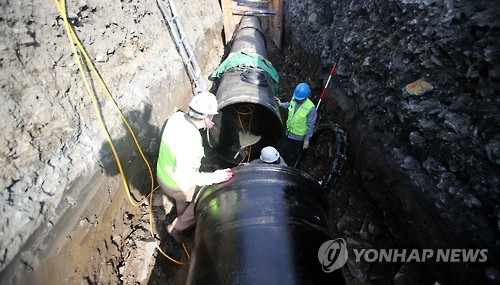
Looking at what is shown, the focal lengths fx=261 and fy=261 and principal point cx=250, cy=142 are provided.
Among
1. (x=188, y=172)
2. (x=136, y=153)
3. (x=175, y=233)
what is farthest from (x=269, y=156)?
(x=136, y=153)

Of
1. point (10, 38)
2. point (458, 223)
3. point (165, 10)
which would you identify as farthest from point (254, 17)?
point (458, 223)

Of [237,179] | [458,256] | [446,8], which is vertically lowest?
[458,256]

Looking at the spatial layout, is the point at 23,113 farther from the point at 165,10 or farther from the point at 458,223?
the point at 458,223

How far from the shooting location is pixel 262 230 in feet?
6.24

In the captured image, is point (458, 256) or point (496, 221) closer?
point (496, 221)

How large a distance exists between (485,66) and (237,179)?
7.62 ft

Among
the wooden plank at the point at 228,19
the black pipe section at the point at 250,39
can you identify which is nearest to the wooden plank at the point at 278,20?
the black pipe section at the point at 250,39

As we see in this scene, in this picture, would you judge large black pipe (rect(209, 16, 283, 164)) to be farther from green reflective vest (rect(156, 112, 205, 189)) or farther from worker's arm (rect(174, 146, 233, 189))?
worker's arm (rect(174, 146, 233, 189))

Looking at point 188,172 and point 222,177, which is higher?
point 222,177

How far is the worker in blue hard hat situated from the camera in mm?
4129

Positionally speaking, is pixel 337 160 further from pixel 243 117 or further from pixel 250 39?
pixel 250 39

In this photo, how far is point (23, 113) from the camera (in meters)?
2.21

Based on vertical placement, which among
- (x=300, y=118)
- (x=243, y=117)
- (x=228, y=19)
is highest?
(x=228, y=19)

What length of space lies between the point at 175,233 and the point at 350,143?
9.07 ft
